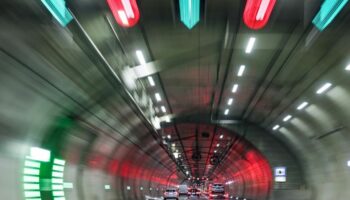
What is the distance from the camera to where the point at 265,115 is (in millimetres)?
32875

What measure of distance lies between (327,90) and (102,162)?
11.4m

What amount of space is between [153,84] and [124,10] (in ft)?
48.7

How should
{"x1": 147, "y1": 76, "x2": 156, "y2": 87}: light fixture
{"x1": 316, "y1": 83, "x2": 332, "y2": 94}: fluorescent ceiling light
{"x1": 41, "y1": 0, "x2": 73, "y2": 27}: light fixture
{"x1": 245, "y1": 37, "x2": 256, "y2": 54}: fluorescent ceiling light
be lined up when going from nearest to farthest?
{"x1": 41, "y1": 0, "x2": 73, "y2": 27}: light fixture, {"x1": 245, "y1": 37, "x2": 256, "y2": 54}: fluorescent ceiling light, {"x1": 316, "y1": 83, "x2": 332, "y2": 94}: fluorescent ceiling light, {"x1": 147, "y1": 76, "x2": 156, "y2": 87}: light fixture

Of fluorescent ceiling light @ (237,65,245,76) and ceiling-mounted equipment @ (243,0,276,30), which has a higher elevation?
fluorescent ceiling light @ (237,65,245,76)

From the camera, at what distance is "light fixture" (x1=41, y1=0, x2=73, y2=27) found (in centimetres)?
982

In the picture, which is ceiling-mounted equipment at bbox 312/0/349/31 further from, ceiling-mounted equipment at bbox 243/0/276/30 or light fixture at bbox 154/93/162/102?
light fixture at bbox 154/93/162/102

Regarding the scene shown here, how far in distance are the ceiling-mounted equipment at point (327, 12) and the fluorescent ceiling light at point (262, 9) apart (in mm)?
2641

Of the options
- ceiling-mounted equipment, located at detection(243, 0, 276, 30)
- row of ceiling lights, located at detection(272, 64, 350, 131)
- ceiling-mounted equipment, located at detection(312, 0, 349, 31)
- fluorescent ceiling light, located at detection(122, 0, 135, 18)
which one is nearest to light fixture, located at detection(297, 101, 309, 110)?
row of ceiling lights, located at detection(272, 64, 350, 131)

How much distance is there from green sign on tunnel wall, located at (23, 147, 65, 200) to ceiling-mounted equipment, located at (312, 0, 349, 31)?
8.52m

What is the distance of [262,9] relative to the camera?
9422 millimetres

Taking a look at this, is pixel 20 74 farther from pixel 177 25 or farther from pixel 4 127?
pixel 177 25

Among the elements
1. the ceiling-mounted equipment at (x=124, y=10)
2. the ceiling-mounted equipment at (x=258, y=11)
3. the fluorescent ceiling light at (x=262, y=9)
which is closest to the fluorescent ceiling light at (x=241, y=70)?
the ceiling-mounted equipment at (x=258, y=11)

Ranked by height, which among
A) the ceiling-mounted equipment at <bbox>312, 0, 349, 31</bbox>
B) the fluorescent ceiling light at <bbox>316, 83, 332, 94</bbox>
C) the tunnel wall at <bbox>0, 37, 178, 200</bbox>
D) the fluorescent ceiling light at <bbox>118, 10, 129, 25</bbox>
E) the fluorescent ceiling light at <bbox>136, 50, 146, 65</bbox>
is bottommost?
the tunnel wall at <bbox>0, 37, 178, 200</bbox>

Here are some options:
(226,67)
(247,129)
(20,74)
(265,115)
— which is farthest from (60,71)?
(247,129)
